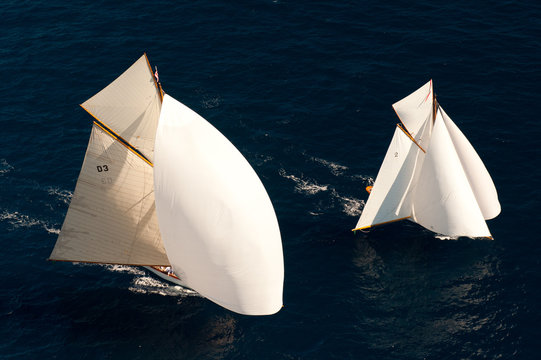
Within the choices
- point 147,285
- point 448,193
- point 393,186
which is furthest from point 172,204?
point 448,193

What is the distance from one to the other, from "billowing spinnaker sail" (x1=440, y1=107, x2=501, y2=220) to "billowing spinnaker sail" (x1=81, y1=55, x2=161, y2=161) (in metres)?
37.3

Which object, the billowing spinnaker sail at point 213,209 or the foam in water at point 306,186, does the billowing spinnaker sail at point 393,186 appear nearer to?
the foam in water at point 306,186

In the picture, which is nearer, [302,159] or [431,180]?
[431,180]

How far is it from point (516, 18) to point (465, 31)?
10411 millimetres

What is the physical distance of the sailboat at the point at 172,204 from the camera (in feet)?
243

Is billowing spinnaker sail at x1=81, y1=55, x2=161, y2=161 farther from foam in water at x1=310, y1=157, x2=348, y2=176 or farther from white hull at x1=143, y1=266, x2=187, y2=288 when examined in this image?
foam in water at x1=310, y1=157, x2=348, y2=176

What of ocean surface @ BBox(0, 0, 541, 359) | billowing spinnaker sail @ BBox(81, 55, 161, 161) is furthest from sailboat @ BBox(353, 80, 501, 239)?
billowing spinnaker sail @ BBox(81, 55, 161, 161)

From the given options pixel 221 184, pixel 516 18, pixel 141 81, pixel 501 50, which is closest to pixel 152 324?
pixel 221 184

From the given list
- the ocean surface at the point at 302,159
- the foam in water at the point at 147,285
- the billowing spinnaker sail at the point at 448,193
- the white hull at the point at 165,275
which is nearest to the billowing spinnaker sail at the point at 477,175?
the billowing spinnaker sail at the point at 448,193

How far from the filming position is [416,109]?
9000 centimetres

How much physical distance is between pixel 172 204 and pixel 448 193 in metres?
36.7

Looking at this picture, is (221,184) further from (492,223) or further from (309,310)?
(492,223)

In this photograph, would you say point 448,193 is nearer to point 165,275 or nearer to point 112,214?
point 165,275

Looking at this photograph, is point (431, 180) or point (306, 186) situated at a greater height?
point (431, 180)
